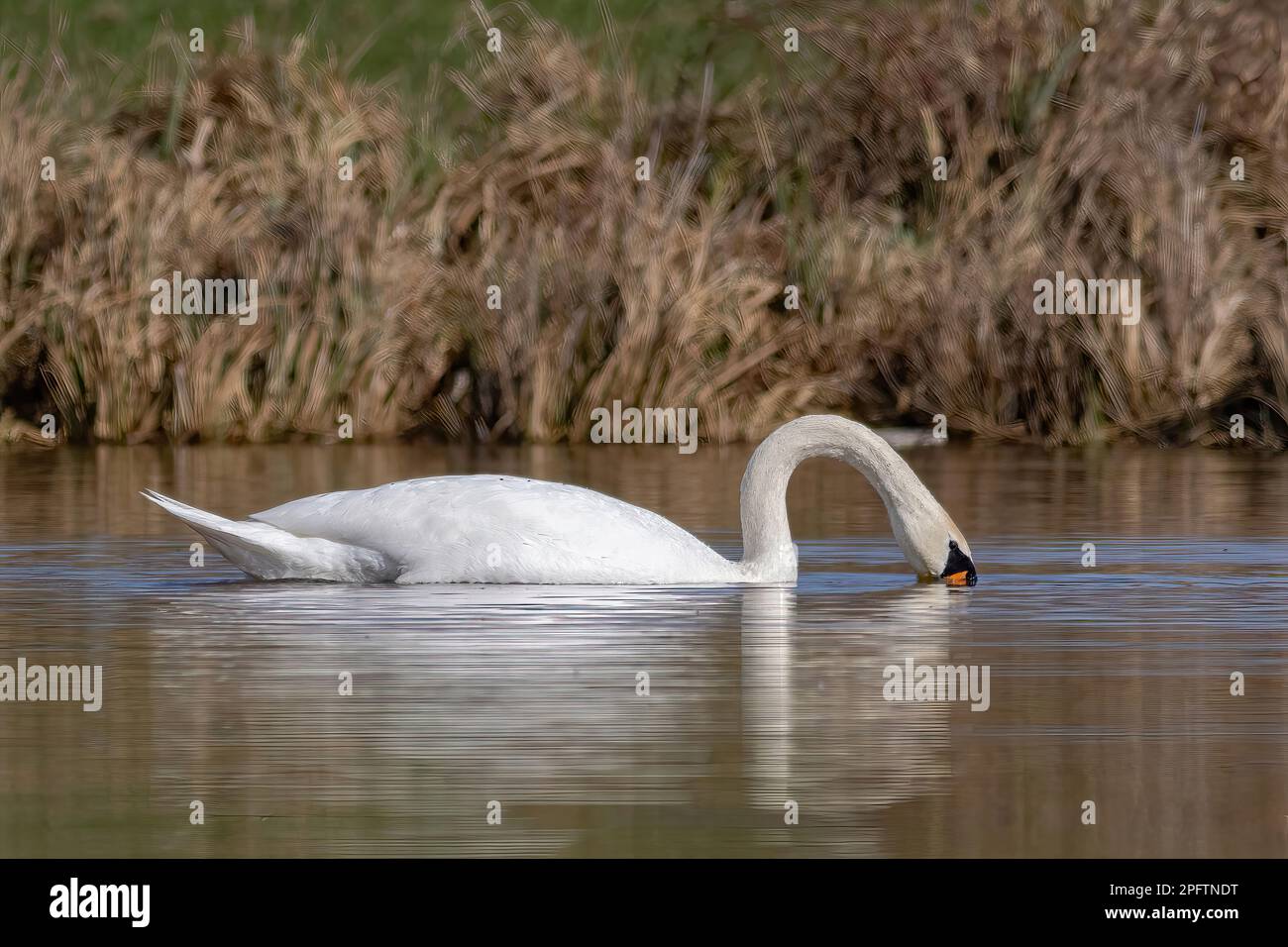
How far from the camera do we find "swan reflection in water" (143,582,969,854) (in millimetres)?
5980

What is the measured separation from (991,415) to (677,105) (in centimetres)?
460

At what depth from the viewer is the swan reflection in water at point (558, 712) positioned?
598 cm

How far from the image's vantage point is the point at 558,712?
730 cm

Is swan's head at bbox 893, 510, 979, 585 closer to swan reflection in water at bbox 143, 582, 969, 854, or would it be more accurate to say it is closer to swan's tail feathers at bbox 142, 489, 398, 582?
swan reflection in water at bbox 143, 582, 969, 854

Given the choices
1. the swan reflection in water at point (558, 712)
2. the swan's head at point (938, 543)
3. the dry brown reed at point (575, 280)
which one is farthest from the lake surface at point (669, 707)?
the dry brown reed at point (575, 280)

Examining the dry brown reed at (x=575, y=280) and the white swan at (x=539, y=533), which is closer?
the white swan at (x=539, y=533)

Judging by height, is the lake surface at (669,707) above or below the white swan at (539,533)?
below

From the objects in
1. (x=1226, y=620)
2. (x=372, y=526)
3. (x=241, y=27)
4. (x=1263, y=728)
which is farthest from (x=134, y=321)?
(x=1263, y=728)

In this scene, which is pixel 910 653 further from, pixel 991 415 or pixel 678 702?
pixel 991 415

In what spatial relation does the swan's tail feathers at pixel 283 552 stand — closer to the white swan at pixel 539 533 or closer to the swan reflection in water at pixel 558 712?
the white swan at pixel 539 533

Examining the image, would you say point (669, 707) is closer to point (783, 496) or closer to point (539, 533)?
point (539, 533)

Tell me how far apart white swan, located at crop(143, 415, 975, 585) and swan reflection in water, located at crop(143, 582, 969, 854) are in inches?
4.1
